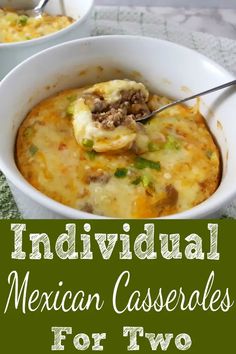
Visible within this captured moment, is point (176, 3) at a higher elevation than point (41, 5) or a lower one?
lower

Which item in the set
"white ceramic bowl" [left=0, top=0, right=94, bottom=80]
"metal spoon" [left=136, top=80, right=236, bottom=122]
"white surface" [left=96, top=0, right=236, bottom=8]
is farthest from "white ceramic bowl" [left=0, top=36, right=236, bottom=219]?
"white surface" [left=96, top=0, right=236, bottom=8]

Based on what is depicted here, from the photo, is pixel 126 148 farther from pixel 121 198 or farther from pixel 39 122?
pixel 39 122

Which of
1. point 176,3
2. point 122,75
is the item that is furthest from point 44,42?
point 176,3

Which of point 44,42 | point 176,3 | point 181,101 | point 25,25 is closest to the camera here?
point 181,101

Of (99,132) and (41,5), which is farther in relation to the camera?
(41,5)

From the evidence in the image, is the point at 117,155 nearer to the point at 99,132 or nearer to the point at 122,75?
the point at 99,132

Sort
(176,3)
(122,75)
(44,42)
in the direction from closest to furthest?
(122,75), (44,42), (176,3)
